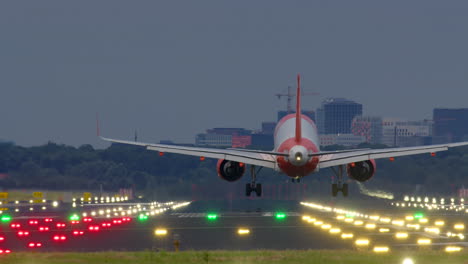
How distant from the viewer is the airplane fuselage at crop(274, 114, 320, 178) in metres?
67.4

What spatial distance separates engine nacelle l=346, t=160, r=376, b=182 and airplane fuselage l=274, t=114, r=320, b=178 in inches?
136

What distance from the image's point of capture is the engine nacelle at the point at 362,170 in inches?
2894

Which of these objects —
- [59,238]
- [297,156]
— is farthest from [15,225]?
[297,156]

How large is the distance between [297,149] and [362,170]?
28.5 ft

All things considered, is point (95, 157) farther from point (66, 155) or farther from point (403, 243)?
point (403, 243)

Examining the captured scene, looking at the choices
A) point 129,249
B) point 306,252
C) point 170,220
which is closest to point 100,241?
point 129,249

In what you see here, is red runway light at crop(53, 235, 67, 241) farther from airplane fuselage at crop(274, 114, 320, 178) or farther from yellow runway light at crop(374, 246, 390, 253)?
yellow runway light at crop(374, 246, 390, 253)

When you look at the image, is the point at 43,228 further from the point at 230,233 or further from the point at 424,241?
the point at 424,241

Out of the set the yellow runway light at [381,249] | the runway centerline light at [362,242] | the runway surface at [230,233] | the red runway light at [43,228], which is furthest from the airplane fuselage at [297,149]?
the yellow runway light at [381,249]

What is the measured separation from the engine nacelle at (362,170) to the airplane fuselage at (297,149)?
136 inches

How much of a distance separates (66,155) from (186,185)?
39269 millimetres

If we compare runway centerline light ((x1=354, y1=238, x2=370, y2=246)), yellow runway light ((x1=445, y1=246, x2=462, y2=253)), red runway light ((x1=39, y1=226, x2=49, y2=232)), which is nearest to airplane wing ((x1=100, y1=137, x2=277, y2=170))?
red runway light ((x1=39, y1=226, x2=49, y2=232))

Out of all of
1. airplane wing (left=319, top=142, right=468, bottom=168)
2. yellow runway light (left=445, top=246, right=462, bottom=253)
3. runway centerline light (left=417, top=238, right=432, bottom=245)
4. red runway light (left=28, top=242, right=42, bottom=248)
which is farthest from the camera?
airplane wing (left=319, top=142, right=468, bottom=168)

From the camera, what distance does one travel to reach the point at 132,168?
567 ft
